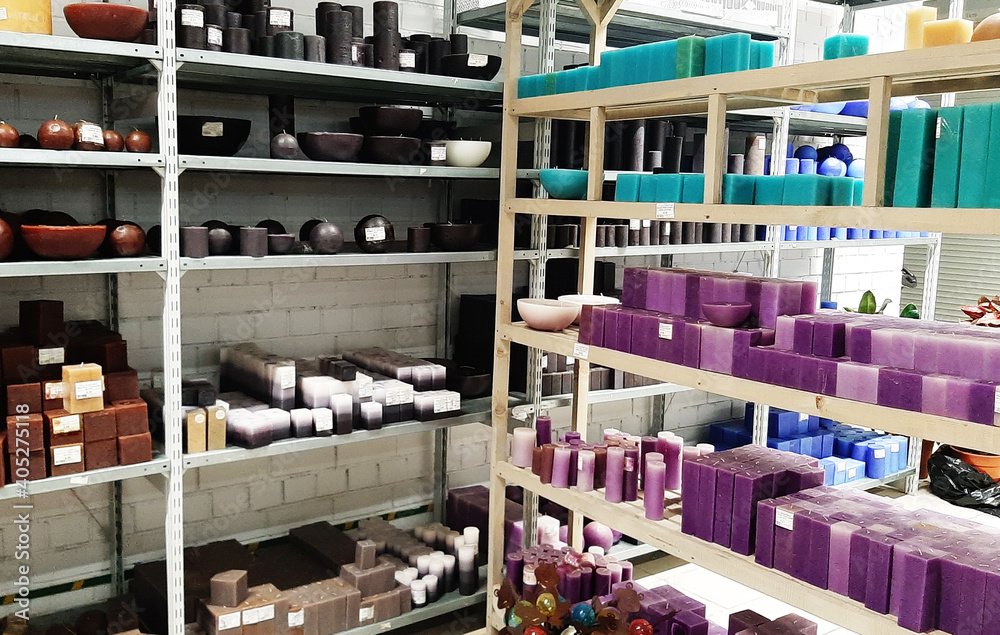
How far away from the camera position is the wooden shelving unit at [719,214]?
2004 mm

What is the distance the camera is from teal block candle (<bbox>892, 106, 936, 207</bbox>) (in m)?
2.05

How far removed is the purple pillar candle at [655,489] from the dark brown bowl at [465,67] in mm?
1598

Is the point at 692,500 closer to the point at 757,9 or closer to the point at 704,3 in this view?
the point at 704,3

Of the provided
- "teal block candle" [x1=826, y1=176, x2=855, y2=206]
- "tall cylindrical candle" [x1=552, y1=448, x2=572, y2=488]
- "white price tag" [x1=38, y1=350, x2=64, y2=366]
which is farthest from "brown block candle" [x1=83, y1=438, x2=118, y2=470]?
"teal block candle" [x1=826, y1=176, x2=855, y2=206]

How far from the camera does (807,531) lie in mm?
2262

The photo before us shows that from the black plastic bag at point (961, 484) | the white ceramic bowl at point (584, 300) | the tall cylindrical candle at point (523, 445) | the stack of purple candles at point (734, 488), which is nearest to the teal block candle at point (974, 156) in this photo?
the stack of purple candles at point (734, 488)

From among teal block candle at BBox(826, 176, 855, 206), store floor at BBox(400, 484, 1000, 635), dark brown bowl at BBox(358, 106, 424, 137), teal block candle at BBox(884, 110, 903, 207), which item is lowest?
store floor at BBox(400, 484, 1000, 635)

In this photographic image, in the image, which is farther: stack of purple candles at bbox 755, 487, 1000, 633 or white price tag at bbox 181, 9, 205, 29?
white price tag at bbox 181, 9, 205, 29

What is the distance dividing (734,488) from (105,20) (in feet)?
7.46

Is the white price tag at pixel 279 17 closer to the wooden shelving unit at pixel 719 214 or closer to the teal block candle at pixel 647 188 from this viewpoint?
the wooden shelving unit at pixel 719 214

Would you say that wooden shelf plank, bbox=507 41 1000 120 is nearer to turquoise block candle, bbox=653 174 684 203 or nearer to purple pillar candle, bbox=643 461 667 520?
turquoise block candle, bbox=653 174 684 203

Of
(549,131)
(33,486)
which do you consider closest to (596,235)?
(549,131)

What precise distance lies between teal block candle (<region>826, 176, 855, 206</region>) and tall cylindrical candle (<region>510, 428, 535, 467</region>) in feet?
4.69

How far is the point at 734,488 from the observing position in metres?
2.46
